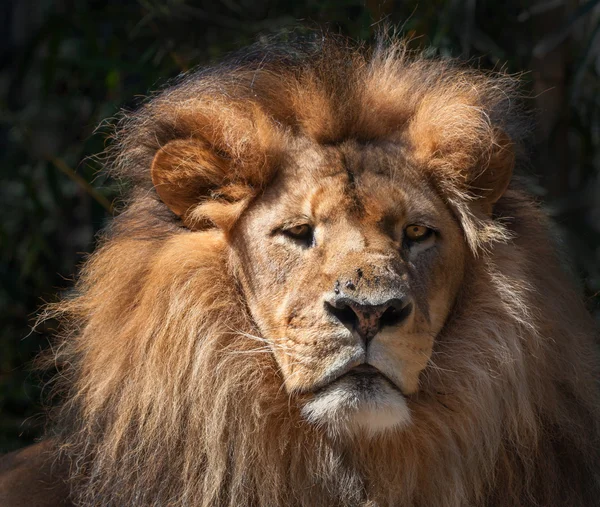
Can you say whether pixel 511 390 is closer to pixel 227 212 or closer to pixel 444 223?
pixel 444 223

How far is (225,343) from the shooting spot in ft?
8.07

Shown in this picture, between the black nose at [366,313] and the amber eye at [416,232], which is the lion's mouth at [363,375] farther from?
the amber eye at [416,232]

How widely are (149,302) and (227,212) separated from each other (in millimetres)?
299

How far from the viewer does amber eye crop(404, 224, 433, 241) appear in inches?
96.9

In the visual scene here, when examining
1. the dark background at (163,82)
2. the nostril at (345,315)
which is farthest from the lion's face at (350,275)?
the dark background at (163,82)

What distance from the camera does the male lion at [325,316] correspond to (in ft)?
7.64

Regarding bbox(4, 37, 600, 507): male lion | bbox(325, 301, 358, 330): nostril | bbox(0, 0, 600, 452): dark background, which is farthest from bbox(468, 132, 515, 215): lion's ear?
bbox(0, 0, 600, 452): dark background

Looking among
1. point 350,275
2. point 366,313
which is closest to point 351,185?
point 350,275

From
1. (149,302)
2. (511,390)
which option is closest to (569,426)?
(511,390)

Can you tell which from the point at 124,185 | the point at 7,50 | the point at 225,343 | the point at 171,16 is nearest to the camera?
the point at 225,343

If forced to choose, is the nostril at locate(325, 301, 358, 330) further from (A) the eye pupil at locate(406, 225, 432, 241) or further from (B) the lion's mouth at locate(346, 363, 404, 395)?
(A) the eye pupil at locate(406, 225, 432, 241)

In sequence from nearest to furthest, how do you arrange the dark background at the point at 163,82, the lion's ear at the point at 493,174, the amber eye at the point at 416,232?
the amber eye at the point at 416,232 < the lion's ear at the point at 493,174 < the dark background at the point at 163,82

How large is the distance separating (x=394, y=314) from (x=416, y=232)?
12.1 inches

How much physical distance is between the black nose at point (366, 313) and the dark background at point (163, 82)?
161cm
